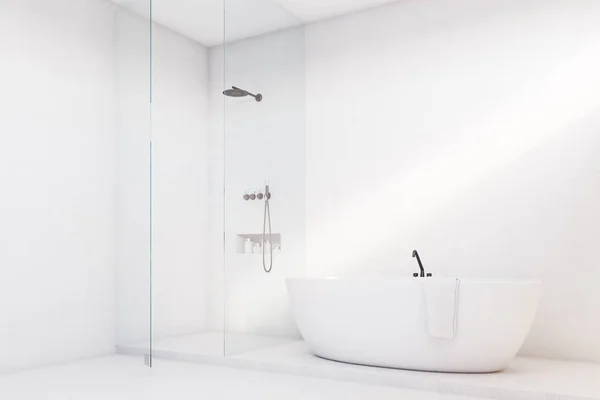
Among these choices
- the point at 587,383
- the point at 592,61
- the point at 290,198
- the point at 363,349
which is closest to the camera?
the point at 587,383

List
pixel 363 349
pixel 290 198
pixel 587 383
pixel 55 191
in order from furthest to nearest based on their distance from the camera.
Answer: pixel 290 198 < pixel 55 191 < pixel 363 349 < pixel 587 383

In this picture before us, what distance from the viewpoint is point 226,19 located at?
4.02m

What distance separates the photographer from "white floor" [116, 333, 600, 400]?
9.70 feet

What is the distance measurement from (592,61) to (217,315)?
10.2ft

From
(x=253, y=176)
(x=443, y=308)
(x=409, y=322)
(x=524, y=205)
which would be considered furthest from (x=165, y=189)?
(x=524, y=205)

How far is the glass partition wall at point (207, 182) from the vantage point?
13.5ft

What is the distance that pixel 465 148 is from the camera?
4.22m

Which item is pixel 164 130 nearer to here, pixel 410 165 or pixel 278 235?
pixel 278 235

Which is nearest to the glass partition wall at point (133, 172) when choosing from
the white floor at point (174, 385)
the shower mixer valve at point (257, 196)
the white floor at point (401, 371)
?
the white floor at point (401, 371)

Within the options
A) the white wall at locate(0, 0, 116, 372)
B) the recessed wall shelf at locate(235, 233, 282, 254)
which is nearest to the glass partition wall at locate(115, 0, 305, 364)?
the recessed wall shelf at locate(235, 233, 282, 254)

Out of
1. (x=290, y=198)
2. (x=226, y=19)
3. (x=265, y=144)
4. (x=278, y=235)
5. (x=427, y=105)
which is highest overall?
(x=226, y=19)

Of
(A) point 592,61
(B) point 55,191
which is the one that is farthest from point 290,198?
(A) point 592,61

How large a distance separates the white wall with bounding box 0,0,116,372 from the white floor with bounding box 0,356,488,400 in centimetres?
37

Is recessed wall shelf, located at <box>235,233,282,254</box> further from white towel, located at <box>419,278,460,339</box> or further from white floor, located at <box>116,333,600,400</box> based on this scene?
white towel, located at <box>419,278,460,339</box>
